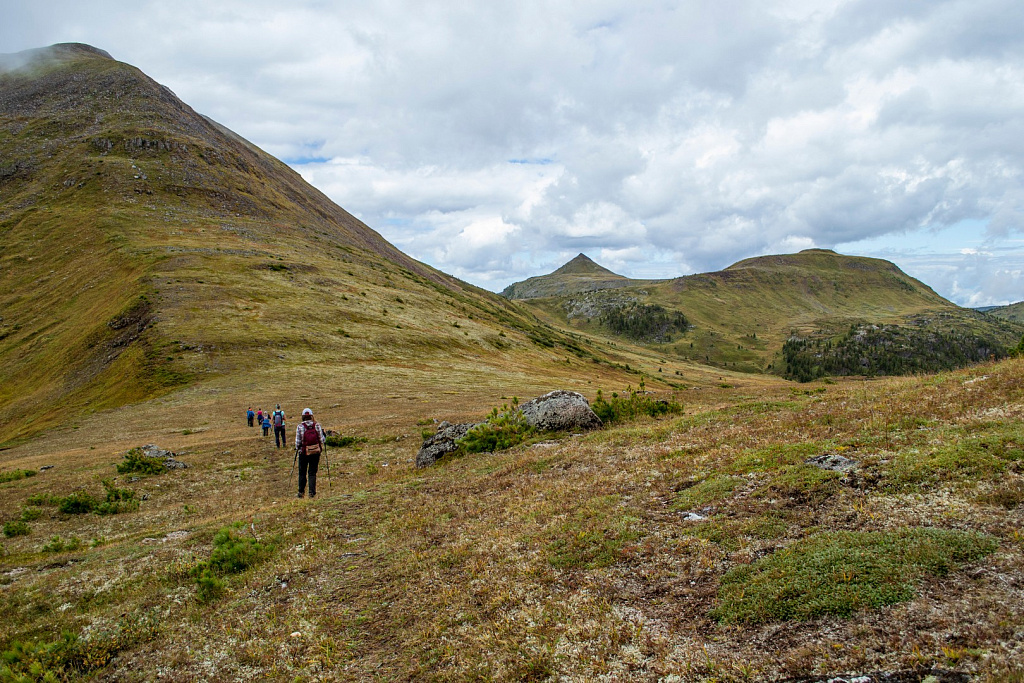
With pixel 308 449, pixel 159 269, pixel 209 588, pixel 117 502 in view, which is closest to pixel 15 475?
pixel 117 502

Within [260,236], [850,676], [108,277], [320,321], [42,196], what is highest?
[42,196]

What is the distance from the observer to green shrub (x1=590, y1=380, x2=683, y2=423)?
23750mm

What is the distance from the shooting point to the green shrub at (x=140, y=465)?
73.4ft

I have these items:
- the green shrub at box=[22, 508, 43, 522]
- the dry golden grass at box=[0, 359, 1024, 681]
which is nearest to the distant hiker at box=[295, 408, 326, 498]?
the dry golden grass at box=[0, 359, 1024, 681]

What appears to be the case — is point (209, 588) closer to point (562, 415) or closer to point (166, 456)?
point (562, 415)

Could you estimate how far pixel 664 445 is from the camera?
1633cm

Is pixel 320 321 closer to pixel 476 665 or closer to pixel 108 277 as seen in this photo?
pixel 108 277

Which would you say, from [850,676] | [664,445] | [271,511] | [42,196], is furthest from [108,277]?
[850,676]

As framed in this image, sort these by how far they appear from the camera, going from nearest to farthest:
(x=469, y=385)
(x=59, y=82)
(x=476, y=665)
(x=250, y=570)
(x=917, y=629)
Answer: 1. (x=917, y=629)
2. (x=476, y=665)
3. (x=250, y=570)
4. (x=469, y=385)
5. (x=59, y=82)

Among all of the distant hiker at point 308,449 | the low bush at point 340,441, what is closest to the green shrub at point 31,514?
the distant hiker at point 308,449

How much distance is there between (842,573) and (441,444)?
55.5 ft

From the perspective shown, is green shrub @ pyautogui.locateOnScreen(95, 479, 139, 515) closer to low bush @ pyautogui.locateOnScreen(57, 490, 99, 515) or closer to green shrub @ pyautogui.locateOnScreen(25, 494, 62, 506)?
low bush @ pyautogui.locateOnScreen(57, 490, 99, 515)

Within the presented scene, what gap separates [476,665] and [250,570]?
7038mm

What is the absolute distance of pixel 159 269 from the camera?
70500 mm
